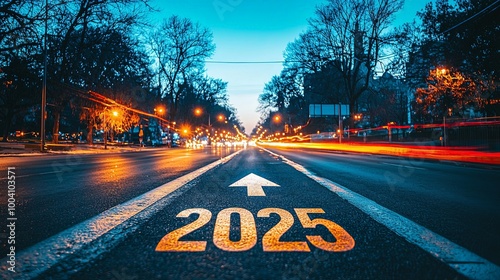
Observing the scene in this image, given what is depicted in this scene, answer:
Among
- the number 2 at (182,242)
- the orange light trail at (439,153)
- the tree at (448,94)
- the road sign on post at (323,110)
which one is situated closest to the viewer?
the number 2 at (182,242)

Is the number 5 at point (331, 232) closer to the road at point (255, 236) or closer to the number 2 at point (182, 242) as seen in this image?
the road at point (255, 236)

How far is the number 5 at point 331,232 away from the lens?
2.18 m

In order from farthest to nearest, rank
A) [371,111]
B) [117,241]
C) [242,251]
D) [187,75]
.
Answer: [187,75]
[371,111]
[117,241]
[242,251]

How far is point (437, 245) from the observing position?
7.31ft

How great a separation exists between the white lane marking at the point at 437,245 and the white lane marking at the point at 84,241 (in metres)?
2.20

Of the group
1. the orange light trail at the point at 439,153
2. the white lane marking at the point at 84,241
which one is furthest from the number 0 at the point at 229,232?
the orange light trail at the point at 439,153

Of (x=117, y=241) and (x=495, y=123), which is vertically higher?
(x=495, y=123)

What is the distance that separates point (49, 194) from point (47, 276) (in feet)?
11.0

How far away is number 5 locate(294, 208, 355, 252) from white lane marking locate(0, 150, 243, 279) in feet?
4.78

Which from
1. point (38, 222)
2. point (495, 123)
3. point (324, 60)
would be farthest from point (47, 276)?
point (324, 60)

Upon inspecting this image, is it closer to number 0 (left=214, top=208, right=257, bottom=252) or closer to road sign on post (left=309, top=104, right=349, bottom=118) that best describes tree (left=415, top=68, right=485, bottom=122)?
road sign on post (left=309, top=104, right=349, bottom=118)

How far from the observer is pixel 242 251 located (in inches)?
82.5

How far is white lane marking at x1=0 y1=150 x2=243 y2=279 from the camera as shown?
5.98 ft

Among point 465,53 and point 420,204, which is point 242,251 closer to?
point 420,204
